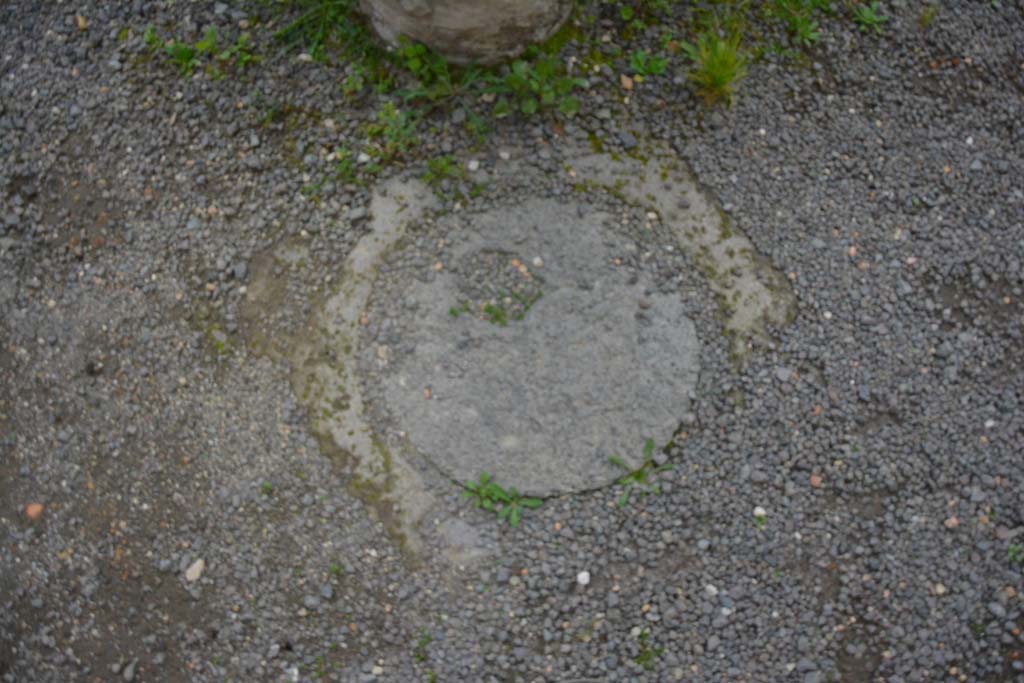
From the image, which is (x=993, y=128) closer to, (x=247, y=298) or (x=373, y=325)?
(x=373, y=325)

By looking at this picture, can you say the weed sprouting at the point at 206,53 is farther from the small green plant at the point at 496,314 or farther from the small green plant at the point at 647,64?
the small green plant at the point at 647,64

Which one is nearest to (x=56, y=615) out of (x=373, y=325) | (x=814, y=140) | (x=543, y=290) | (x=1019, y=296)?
(x=373, y=325)

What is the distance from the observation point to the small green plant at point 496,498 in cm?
285

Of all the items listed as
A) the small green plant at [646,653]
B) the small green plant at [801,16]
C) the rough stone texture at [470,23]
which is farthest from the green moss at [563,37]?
the small green plant at [646,653]

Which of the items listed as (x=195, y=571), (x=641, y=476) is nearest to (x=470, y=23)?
(x=641, y=476)

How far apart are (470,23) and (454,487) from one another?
1438 millimetres

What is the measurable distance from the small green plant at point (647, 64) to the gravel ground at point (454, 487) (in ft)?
0.15

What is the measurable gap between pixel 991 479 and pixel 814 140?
1212 mm

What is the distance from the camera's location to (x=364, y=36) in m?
3.12

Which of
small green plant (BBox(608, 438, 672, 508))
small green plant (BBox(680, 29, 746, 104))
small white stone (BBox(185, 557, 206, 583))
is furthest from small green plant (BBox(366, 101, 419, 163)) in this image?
small white stone (BBox(185, 557, 206, 583))

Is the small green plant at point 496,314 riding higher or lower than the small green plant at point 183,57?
lower

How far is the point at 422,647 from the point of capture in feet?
9.13

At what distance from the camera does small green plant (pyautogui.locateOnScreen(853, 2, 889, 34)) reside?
322 cm

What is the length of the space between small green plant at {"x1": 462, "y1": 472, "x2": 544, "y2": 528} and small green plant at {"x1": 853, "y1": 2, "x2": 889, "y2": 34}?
1.97 meters
